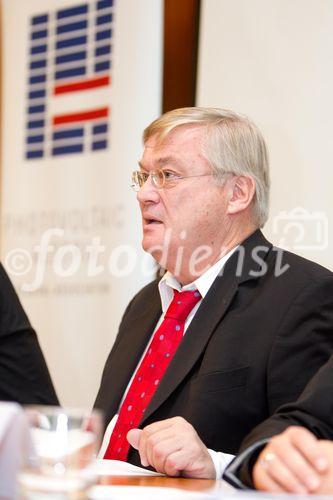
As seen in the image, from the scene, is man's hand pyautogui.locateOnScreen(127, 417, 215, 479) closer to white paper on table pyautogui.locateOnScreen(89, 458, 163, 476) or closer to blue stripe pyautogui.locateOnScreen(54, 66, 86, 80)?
white paper on table pyautogui.locateOnScreen(89, 458, 163, 476)

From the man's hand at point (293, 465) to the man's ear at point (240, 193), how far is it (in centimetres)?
126

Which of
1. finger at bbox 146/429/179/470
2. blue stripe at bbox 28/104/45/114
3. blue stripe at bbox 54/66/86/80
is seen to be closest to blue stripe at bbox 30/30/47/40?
blue stripe at bbox 54/66/86/80

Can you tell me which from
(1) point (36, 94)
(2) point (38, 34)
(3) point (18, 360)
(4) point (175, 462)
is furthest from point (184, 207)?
(2) point (38, 34)

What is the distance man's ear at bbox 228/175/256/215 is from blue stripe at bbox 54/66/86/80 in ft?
4.81

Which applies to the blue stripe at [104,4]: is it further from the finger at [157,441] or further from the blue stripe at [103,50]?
the finger at [157,441]

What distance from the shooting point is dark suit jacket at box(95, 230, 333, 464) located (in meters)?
1.94

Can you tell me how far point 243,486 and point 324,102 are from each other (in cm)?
182

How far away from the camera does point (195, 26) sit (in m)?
3.30

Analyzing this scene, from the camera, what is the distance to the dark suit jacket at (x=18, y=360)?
2.57 metres

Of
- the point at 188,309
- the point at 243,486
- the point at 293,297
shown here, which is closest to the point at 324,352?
the point at 293,297

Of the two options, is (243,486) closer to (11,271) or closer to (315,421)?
(315,421)

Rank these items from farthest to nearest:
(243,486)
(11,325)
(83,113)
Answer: (83,113), (11,325), (243,486)

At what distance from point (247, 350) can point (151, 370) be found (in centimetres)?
31

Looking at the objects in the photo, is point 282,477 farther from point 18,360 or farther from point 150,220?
point 18,360
